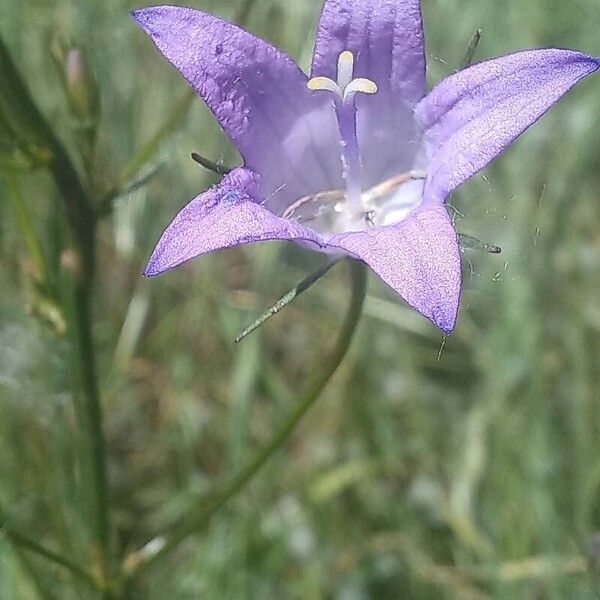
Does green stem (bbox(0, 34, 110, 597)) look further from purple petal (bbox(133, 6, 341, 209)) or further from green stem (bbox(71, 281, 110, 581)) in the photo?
purple petal (bbox(133, 6, 341, 209))

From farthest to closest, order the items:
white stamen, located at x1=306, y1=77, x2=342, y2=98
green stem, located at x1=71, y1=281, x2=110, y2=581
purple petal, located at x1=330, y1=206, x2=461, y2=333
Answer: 1. green stem, located at x1=71, y1=281, x2=110, y2=581
2. white stamen, located at x1=306, y1=77, x2=342, y2=98
3. purple petal, located at x1=330, y1=206, x2=461, y2=333

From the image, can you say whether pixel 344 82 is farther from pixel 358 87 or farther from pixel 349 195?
pixel 349 195

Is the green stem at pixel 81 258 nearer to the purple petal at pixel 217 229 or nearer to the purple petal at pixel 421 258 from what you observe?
the purple petal at pixel 217 229

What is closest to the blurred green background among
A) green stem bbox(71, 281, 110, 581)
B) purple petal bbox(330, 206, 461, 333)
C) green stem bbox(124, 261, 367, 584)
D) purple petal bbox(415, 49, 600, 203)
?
green stem bbox(71, 281, 110, 581)

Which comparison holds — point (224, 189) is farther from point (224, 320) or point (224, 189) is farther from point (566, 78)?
point (224, 320)

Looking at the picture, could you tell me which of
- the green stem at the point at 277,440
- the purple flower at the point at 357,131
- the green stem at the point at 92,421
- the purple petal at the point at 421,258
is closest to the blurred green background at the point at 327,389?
the green stem at the point at 92,421

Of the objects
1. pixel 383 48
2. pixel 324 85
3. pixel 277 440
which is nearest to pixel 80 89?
pixel 324 85

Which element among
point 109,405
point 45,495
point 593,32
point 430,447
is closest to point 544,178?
point 593,32
